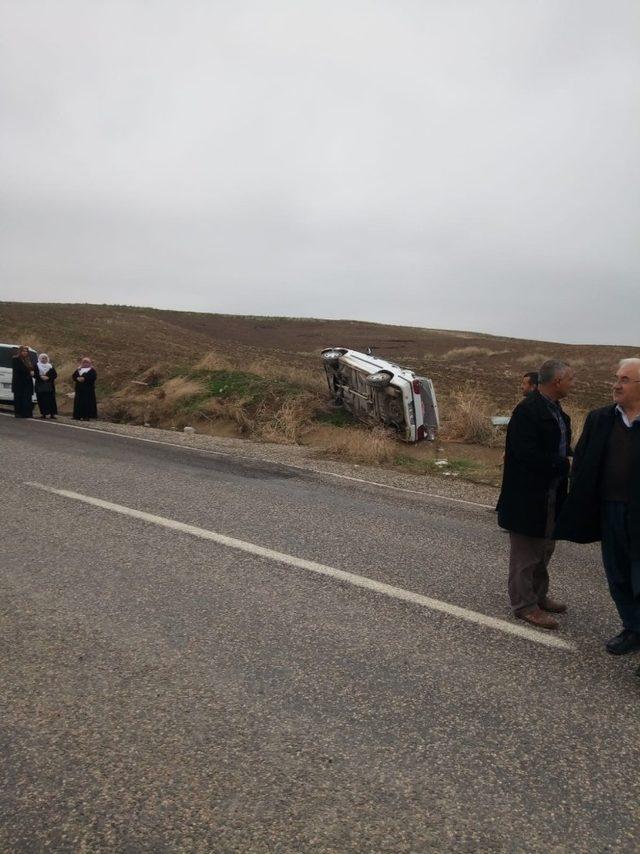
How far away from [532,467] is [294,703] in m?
2.22

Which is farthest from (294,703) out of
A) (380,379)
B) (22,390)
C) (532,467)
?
(22,390)

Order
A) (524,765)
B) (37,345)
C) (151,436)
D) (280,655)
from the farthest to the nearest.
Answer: (37,345), (151,436), (280,655), (524,765)

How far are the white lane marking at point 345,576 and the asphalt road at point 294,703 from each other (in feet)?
0.21

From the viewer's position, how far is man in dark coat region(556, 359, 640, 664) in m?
4.11

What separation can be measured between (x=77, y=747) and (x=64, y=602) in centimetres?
171

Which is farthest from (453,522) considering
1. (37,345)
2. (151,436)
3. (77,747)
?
(37,345)

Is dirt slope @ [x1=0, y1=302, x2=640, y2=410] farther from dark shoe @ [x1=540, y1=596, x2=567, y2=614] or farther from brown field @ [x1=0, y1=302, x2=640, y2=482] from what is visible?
dark shoe @ [x1=540, y1=596, x2=567, y2=614]

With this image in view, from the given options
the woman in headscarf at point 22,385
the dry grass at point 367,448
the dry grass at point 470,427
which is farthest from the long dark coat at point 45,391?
the dry grass at point 470,427

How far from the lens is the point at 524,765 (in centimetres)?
305

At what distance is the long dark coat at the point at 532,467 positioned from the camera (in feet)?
15.1

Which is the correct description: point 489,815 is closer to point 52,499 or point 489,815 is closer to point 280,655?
point 280,655

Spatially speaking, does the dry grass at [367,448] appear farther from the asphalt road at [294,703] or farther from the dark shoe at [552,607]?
the dark shoe at [552,607]

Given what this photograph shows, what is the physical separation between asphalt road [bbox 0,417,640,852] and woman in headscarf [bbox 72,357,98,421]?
10702mm

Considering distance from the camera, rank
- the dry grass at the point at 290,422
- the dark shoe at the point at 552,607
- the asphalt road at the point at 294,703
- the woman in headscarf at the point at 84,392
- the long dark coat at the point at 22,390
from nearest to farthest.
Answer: the asphalt road at the point at 294,703 < the dark shoe at the point at 552,607 < the dry grass at the point at 290,422 < the long dark coat at the point at 22,390 < the woman in headscarf at the point at 84,392
